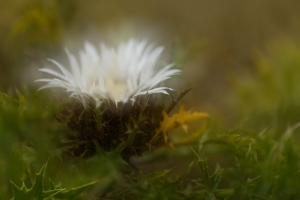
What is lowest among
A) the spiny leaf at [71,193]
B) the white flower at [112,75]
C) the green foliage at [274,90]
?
the spiny leaf at [71,193]

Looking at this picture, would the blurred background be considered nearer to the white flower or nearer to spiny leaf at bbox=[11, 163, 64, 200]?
the white flower

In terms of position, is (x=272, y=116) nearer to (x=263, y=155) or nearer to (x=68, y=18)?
(x=263, y=155)

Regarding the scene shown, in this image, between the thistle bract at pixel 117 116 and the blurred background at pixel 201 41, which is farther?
the blurred background at pixel 201 41

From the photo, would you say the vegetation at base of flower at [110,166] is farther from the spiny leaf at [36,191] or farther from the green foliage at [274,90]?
the green foliage at [274,90]

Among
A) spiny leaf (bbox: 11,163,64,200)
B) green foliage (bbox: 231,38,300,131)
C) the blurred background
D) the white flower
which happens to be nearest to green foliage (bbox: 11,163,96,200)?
spiny leaf (bbox: 11,163,64,200)

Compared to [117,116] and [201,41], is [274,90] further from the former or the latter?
[117,116]

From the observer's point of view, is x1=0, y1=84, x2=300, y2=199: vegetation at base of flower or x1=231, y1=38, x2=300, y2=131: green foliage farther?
x1=231, y1=38, x2=300, y2=131: green foliage

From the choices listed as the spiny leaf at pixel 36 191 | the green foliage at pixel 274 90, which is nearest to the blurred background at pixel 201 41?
the green foliage at pixel 274 90

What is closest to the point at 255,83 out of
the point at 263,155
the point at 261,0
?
the point at 263,155
